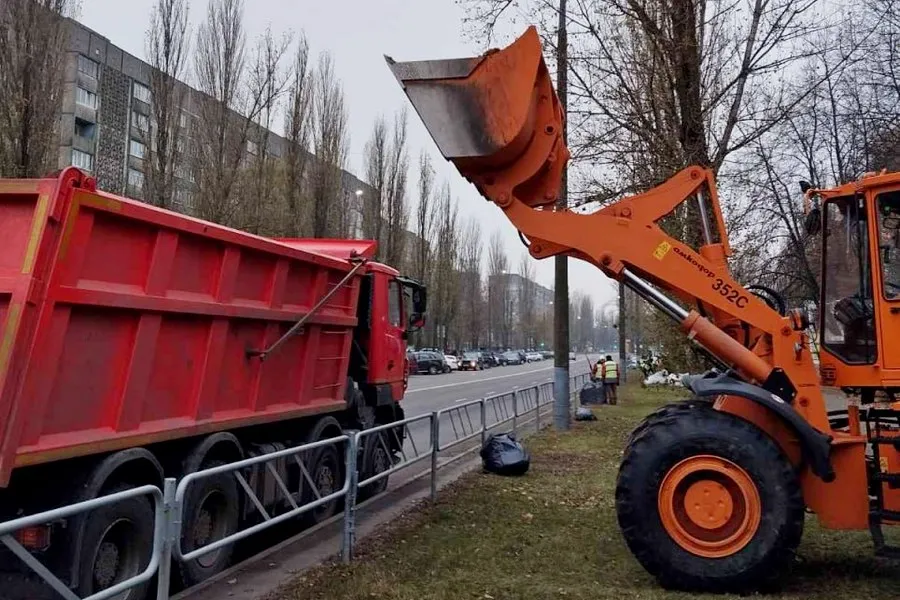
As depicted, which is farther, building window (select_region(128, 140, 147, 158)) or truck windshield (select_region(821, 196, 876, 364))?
building window (select_region(128, 140, 147, 158))

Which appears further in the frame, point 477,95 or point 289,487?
point 289,487

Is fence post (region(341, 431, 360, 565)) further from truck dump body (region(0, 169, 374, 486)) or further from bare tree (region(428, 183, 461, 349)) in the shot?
bare tree (region(428, 183, 461, 349))

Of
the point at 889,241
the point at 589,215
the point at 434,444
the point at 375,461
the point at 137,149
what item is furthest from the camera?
the point at 137,149

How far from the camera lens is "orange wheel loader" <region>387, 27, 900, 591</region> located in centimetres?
573

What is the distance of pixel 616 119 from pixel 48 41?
44.7 ft

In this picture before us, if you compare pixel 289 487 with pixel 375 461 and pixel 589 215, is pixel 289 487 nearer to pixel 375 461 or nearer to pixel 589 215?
pixel 375 461

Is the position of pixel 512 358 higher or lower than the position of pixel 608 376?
higher

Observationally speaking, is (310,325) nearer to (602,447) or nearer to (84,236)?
(84,236)

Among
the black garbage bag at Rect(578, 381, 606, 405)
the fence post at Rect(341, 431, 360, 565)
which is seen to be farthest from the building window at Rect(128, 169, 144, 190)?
the fence post at Rect(341, 431, 360, 565)

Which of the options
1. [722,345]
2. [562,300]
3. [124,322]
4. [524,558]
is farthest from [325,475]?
[562,300]

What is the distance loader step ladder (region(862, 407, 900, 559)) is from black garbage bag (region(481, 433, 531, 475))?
5.13 m

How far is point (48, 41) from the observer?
19.0m

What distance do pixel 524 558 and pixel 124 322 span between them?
3.75 m

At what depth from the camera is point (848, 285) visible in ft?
20.9
